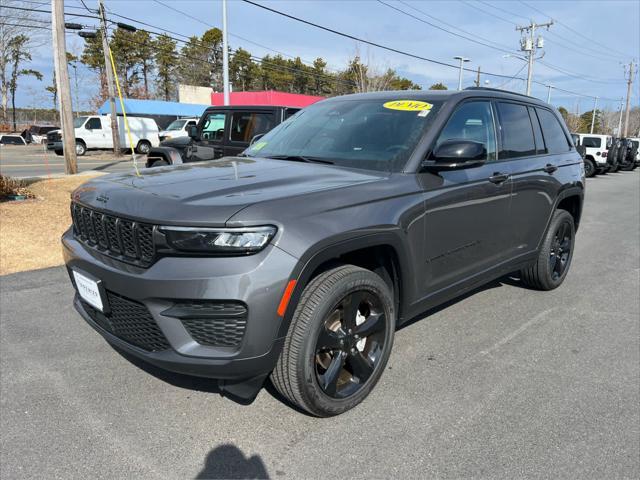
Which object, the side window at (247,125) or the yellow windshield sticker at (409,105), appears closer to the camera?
the yellow windshield sticker at (409,105)

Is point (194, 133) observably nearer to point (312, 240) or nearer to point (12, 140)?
point (312, 240)

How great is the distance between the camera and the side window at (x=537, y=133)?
4.41 m

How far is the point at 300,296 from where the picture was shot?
93.9 inches

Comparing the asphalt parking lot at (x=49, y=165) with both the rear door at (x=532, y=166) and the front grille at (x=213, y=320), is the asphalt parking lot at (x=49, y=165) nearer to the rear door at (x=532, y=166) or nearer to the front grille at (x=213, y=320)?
the rear door at (x=532, y=166)

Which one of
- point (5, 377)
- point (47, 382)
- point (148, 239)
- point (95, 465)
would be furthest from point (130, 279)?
point (5, 377)

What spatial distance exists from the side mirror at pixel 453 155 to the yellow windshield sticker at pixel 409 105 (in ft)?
1.25

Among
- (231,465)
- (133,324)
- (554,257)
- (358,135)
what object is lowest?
(231,465)

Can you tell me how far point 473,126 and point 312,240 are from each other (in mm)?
1920

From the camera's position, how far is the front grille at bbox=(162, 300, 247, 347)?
7.13 feet

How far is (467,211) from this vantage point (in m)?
3.37

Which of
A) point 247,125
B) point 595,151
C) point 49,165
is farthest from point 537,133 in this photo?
point 595,151

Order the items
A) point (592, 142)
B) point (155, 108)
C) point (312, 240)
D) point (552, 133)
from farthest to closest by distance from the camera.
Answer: point (155, 108)
point (592, 142)
point (552, 133)
point (312, 240)

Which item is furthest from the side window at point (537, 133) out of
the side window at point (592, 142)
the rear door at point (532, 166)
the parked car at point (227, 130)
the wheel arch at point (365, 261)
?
the side window at point (592, 142)

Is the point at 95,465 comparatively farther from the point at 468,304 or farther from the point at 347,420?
the point at 468,304
